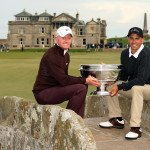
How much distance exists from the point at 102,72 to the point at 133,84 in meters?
0.51

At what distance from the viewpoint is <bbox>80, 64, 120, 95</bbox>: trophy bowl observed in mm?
7418

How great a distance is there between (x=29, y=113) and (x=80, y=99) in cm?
130

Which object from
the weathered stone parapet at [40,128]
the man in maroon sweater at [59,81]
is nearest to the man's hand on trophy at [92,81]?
the man in maroon sweater at [59,81]

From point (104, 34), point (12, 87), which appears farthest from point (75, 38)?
point (12, 87)

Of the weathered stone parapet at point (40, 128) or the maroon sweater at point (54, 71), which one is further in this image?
the maroon sweater at point (54, 71)

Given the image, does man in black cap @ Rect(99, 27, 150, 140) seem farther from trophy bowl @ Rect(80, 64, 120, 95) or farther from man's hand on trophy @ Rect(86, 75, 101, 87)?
man's hand on trophy @ Rect(86, 75, 101, 87)

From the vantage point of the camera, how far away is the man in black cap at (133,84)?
23.5ft

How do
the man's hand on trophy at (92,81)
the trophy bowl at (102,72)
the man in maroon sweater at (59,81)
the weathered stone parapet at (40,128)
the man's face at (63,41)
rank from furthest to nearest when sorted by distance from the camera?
the trophy bowl at (102,72) → the man's hand on trophy at (92,81) → the man's face at (63,41) → the man in maroon sweater at (59,81) → the weathered stone parapet at (40,128)

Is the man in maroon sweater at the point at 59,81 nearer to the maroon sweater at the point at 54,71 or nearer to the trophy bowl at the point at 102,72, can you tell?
the maroon sweater at the point at 54,71

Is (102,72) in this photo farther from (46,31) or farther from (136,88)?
(46,31)

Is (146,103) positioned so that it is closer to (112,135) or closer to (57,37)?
(112,135)

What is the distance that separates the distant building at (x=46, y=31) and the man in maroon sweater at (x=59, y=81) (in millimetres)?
135032

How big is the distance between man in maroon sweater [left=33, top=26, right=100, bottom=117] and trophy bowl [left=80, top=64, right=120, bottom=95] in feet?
1.29

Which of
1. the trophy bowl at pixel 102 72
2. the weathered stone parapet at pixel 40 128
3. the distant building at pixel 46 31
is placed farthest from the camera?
the distant building at pixel 46 31
